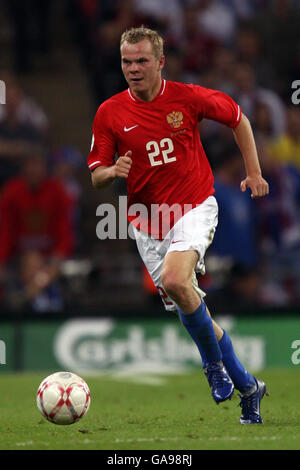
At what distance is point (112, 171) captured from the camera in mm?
→ 5957

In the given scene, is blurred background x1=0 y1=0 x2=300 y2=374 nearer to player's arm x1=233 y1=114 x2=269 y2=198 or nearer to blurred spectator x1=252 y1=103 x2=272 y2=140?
blurred spectator x1=252 y1=103 x2=272 y2=140

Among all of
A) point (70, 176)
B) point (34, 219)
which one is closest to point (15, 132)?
point (70, 176)

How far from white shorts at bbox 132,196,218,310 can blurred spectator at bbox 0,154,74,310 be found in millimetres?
4961

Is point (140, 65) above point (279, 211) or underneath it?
above

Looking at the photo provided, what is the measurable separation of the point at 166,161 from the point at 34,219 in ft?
17.3

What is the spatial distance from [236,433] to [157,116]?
210 centimetres

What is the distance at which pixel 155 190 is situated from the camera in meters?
6.41

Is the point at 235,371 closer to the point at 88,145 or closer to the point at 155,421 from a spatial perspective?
the point at 155,421

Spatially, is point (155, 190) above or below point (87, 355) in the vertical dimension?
above

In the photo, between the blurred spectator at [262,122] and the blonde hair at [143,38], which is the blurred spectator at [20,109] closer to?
the blurred spectator at [262,122]

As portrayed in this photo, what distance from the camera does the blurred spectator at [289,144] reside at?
40.6ft

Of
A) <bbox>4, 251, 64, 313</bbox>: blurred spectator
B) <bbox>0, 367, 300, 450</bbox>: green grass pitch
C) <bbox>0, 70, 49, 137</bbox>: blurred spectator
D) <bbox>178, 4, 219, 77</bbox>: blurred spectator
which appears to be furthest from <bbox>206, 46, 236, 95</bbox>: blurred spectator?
<bbox>0, 367, 300, 450</bbox>: green grass pitch
